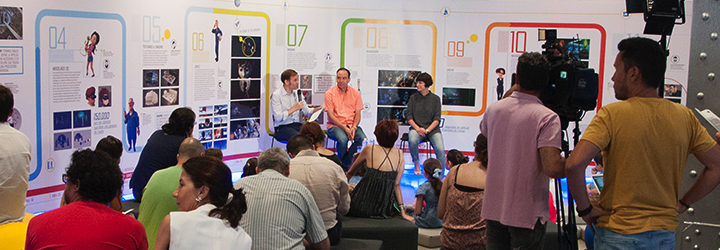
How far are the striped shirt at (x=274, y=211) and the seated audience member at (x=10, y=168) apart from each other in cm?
140

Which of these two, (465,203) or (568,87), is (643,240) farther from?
(465,203)

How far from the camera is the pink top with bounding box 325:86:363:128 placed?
30.0 feet

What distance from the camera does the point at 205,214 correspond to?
276 cm

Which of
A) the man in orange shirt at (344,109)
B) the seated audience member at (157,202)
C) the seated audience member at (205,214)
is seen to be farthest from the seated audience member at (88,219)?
the man in orange shirt at (344,109)

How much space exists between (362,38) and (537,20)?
2.40 metres

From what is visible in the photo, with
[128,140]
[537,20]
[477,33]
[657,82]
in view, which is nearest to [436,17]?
[477,33]

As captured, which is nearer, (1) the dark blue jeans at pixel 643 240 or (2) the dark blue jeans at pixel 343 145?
(1) the dark blue jeans at pixel 643 240

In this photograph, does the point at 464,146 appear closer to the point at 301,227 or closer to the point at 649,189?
the point at 301,227

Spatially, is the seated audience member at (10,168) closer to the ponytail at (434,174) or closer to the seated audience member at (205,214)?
the seated audience member at (205,214)


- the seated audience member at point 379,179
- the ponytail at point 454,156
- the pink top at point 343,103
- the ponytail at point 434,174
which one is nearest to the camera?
the seated audience member at point 379,179

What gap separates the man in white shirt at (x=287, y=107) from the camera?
873cm

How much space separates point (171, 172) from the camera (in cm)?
397

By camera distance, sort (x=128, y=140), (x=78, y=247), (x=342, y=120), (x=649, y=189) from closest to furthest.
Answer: (x=78, y=247)
(x=649, y=189)
(x=128, y=140)
(x=342, y=120)

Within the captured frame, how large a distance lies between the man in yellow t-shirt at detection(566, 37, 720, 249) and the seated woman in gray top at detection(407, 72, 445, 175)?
6.10 metres
